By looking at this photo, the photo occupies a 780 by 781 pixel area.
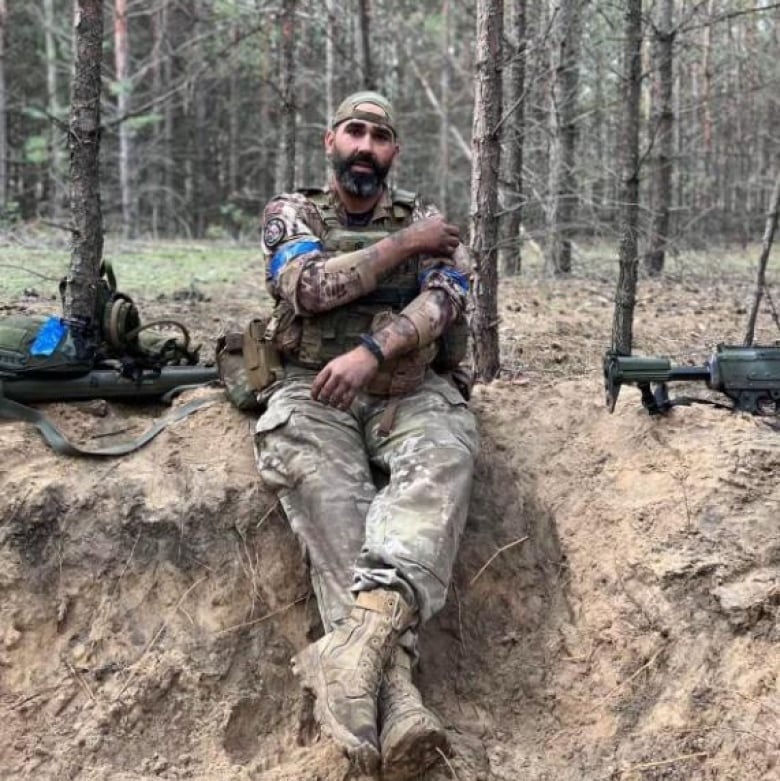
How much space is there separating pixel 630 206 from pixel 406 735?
439 cm

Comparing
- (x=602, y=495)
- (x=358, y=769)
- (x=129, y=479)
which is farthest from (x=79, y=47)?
(x=358, y=769)

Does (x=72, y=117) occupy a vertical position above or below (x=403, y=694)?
above

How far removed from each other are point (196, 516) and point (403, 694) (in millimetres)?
1393

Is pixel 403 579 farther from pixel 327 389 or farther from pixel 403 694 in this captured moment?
pixel 327 389

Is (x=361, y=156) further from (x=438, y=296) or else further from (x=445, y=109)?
(x=445, y=109)

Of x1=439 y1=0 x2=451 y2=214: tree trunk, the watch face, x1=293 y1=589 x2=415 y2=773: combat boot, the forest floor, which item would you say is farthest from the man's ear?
x1=439 y1=0 x2=451 y2=214: tree trunk

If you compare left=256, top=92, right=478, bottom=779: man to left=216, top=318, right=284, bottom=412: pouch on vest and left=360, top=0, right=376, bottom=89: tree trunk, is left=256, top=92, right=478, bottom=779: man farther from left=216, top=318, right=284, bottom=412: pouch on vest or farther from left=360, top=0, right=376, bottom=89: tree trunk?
left=360, top=0, right=376, bottom=89: tree trunk

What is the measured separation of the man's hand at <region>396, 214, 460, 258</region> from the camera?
372cm

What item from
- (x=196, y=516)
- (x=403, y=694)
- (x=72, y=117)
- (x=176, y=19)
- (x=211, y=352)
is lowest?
(x=403, y=694)

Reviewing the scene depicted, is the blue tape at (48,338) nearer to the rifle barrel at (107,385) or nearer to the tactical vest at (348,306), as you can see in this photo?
the rifle barrel at (107,385)

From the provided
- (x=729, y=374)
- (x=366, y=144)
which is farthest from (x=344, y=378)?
(x=729, y=374)

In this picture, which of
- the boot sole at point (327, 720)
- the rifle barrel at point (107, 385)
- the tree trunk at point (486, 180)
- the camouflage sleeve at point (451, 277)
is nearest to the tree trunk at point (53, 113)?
the tree trunk at point (486, 180)

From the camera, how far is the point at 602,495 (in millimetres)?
3840

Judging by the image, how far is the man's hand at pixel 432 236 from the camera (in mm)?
3725
